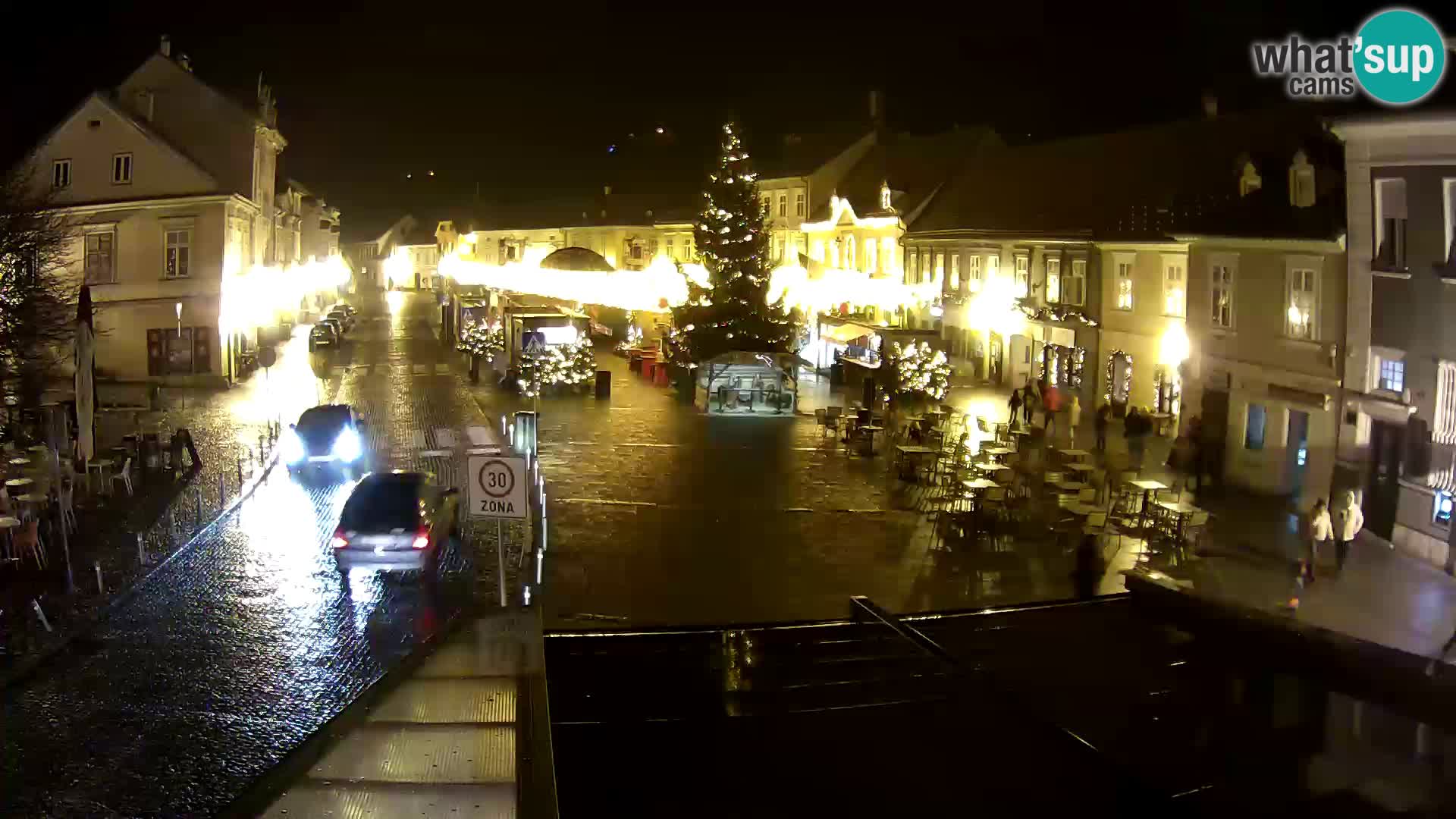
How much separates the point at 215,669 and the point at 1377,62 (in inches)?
764

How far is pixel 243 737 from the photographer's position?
10.9 metres

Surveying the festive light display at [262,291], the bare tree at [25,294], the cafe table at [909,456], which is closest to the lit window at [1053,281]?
the cafe table at [909,456]

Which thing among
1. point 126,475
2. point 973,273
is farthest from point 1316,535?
point 973,273

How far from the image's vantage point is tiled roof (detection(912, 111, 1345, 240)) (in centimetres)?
2333

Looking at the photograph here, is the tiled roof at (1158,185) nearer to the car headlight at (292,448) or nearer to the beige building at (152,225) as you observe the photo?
the car headlight at (292,448)

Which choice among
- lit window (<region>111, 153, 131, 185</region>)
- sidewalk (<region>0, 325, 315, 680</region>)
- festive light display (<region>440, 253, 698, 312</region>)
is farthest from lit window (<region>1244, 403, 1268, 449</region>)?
lit window (<region>111, 153, 131, 185</region>)

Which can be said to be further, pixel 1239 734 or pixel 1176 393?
pixel 1176 393

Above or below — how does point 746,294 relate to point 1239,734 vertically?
above

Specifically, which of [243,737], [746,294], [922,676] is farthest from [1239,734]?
[746,294]

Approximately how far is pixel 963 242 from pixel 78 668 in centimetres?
3725

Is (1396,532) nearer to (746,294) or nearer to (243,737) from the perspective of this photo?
(243,737)

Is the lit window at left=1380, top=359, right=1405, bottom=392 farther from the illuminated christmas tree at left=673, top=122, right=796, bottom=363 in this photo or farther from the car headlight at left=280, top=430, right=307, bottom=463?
the illuminated christmas tree at left=673, top=122, right=796, bottom=363

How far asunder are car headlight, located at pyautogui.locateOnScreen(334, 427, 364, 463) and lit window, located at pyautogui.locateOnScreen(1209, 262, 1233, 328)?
61.6 feet

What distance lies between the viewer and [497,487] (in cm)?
1377
